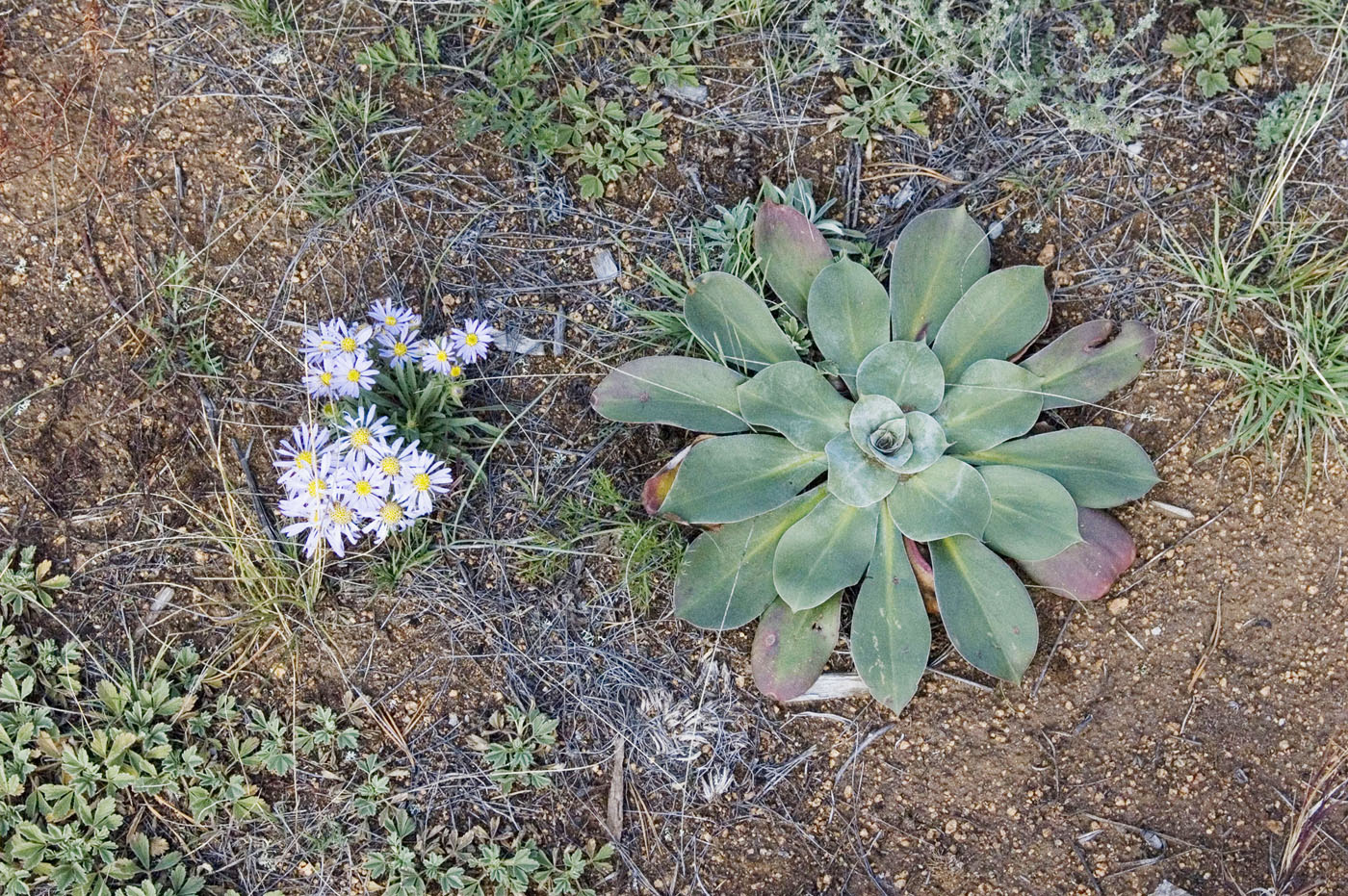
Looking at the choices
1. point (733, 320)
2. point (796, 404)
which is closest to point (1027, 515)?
point (796, 404)

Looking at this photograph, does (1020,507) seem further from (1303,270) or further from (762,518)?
(1303,270)

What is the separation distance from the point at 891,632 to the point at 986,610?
0.24 m

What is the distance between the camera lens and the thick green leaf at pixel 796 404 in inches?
90.1

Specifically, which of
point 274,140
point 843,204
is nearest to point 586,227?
point 843,204

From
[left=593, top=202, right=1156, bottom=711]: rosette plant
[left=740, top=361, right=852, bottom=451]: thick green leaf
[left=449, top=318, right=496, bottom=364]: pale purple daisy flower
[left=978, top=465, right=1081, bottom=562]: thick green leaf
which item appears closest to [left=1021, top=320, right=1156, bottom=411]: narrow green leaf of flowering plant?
[left=593, top=202, right=1156, bottom=711]: rosette plant

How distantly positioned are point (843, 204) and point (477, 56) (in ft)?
3.64

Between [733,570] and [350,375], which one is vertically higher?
[350,375]

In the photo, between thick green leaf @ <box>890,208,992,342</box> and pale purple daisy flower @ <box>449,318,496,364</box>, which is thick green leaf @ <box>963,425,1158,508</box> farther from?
pale purple daisy flower @ <box>449,318,496,364</box>

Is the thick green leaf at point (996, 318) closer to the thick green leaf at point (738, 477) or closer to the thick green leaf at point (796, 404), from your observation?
the thick green leaf at point (796, 404)

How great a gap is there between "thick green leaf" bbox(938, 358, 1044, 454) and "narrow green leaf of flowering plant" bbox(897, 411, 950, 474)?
63 mm

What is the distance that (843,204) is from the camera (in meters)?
2.64

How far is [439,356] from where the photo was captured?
238cm

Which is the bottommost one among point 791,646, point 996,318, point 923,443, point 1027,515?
point 791,646

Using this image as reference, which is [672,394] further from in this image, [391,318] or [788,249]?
[391,318]
